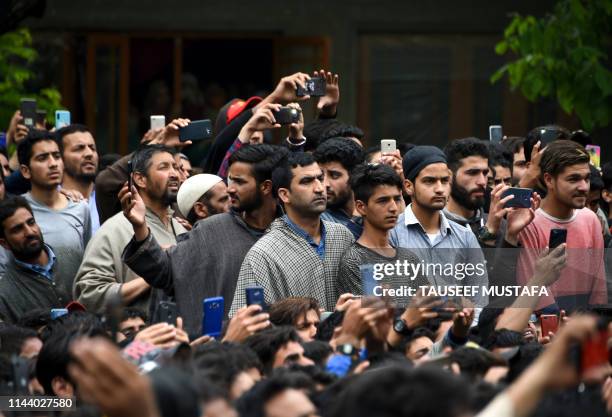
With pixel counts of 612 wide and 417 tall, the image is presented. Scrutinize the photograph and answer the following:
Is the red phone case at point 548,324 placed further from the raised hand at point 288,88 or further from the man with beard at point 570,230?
the raised hand at point 288,88

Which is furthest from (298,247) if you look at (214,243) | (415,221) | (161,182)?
(161,182)

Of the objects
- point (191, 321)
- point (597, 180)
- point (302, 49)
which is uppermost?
point (302, 49)

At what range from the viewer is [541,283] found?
7.84 metres

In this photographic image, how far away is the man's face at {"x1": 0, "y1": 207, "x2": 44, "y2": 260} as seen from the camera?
8.78 m

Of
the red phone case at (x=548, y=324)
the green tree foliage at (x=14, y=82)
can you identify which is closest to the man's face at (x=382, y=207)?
the red phone case at (x=548, y=324)

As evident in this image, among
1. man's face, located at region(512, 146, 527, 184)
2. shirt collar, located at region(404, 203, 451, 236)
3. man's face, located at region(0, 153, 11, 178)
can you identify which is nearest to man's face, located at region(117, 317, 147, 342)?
shirt collar, located at region(404, 203, 451, 236)

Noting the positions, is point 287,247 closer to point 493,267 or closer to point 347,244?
point 347,244

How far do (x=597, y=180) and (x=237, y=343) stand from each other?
4577 mm

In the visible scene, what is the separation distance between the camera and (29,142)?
977cm

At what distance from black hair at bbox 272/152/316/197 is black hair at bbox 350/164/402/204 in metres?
0.28

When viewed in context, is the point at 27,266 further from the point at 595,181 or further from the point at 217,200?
the point at 595,181

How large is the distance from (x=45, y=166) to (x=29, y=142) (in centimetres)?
29

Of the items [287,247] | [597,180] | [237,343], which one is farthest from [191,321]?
[597,180]

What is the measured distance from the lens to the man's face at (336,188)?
9195 millimetres
